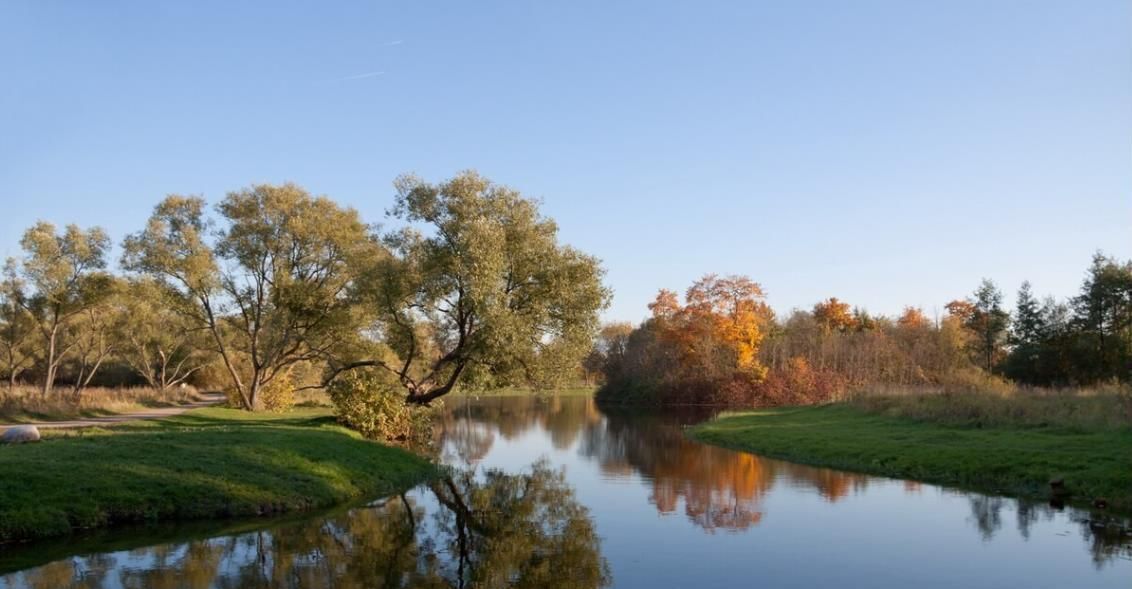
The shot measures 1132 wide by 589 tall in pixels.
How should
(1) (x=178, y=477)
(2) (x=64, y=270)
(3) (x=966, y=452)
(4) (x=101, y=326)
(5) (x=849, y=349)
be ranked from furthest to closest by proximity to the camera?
(5) (x=849, y=349) → (4) (x=101, y=326) → (2) (x=64, y=270) → (3) (x=966, y=452) → (1) (x=178, y=477)

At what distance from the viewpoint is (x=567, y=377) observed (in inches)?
1315

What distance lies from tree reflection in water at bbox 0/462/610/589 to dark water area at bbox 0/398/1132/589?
46 millimetres

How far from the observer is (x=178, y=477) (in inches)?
719

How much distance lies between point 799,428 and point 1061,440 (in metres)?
14.7

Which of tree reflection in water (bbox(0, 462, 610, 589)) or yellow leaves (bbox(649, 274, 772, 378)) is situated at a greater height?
yellow leaves (bbox(649, 274, 772, 378))

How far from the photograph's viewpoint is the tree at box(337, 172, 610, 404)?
32.0 meters

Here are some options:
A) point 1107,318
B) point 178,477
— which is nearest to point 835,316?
point 1107,318

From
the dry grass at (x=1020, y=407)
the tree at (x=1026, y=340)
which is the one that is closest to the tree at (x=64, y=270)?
the dry grass at (x=1020, y=407)

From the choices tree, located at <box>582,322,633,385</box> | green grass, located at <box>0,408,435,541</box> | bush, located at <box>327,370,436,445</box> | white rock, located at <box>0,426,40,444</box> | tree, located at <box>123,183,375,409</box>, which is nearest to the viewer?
green grass, located at <box>0,408,435,541</box>

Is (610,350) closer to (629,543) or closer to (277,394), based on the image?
(277,394)

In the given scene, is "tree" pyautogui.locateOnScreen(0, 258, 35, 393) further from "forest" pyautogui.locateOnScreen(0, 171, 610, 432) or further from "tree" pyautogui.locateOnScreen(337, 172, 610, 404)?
"tree" pyautogui.locateOnScreen(337, 172, 610, 404)

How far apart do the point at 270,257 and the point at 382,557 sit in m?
32.9

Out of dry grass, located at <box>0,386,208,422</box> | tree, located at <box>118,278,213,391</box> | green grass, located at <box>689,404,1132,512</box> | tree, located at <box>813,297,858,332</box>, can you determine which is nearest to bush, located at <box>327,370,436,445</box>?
dry grass, located at <box>0,386,208,422</box>

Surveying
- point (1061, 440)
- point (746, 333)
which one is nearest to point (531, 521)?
point (1061, 440)
